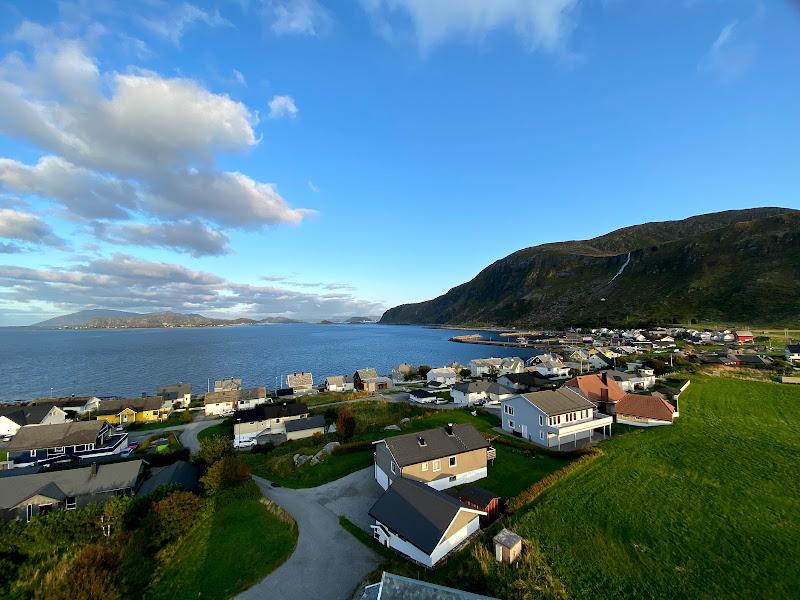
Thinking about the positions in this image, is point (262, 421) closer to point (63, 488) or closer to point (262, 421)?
point (262, 421)

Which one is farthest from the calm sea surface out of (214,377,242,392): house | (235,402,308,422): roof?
(235,402,308,422): roof

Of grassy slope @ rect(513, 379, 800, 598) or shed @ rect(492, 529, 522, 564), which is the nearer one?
grassy slope @ rect(513, 379, 800, 598)

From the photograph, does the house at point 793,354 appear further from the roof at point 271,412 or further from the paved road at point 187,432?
the paved road at point 187,432

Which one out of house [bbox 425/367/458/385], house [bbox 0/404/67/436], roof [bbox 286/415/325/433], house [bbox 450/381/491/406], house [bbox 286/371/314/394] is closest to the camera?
roof [bbox 286/415/325/433]

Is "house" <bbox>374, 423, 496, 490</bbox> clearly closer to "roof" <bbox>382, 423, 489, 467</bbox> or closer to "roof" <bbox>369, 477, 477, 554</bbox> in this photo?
"roof" <bbox>382, 423, 489, 467</bbox>

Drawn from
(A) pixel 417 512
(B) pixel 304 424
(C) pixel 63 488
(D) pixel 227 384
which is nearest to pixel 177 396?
(D) pixel 227 384

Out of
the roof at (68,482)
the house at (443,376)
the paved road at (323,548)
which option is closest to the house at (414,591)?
the paved road at (323,548)
